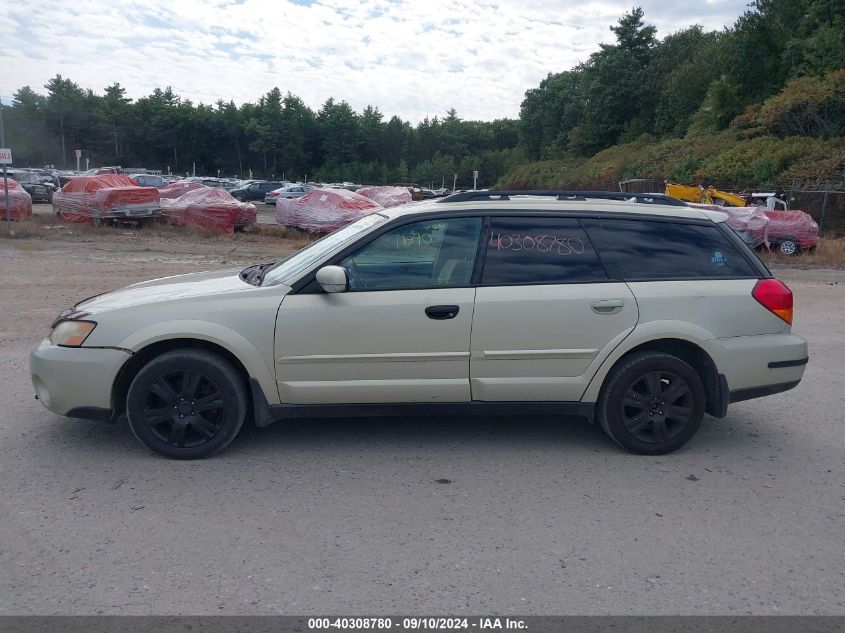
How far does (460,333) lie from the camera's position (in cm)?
493

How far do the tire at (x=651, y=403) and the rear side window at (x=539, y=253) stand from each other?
650 millimetres

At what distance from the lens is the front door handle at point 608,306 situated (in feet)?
16.5

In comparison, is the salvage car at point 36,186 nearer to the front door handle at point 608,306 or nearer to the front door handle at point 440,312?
the front door handle at point 440,312

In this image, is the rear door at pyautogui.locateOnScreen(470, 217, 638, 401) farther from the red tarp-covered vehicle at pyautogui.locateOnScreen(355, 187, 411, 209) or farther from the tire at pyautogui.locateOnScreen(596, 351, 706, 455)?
the red tarp-covered vehicle at pyautogui.locateOnScreen(355, 187, 411, 209)

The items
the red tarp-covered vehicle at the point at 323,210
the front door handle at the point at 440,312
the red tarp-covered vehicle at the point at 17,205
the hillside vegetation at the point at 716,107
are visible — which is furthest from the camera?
the hillside vegetation at the point at 716,107

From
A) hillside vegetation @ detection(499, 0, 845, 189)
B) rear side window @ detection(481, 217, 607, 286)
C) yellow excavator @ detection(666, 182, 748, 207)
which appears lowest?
rear side window @ detection(481, 217, 607, 286)

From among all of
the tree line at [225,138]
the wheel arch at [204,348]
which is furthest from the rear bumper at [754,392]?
the tree line at [225,138]

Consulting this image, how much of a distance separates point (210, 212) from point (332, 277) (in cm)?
1931

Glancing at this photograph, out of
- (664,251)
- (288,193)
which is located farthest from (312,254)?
(288,193)

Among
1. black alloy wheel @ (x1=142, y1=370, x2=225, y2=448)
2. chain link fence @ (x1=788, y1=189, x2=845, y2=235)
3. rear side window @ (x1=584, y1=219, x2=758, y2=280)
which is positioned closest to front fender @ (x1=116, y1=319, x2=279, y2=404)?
black alloy wheel @ (x1=142, y1=370, x2=225, y2=448)

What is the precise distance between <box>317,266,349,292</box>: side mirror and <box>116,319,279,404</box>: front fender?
23.5 inches

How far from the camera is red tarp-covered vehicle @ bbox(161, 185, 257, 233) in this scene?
23.0 m

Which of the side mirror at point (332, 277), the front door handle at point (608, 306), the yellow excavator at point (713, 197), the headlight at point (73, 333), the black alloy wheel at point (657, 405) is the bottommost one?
the black alloy wheel at point (657, 405)

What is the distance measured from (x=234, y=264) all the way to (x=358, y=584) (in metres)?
13.8
